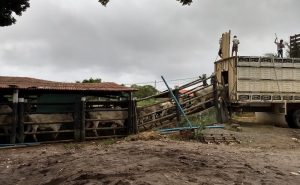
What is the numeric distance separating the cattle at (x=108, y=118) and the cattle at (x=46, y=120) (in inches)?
31.1

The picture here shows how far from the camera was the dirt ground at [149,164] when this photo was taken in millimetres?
8250

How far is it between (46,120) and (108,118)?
82.2 inches

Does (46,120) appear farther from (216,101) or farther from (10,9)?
(216,101)

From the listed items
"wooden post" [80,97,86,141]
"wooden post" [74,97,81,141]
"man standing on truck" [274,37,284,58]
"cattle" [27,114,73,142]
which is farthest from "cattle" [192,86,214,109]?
"cattle" [27,114,73,142]

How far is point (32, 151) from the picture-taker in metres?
12.9

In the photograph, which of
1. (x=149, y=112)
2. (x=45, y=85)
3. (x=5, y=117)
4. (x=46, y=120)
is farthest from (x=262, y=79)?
(x=5, y=117)

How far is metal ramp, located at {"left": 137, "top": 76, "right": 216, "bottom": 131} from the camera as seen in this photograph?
16219mm

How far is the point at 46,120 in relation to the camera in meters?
14.5

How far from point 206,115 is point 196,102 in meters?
0.73

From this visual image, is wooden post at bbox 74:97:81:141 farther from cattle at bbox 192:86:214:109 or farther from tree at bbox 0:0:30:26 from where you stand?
cattle at bbox 192:86:214:109

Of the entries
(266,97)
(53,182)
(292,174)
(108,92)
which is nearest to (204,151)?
(292,174)

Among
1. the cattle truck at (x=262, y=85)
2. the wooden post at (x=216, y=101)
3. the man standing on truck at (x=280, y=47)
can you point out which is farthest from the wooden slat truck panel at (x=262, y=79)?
the man standing on truck at (x=280, y=47)

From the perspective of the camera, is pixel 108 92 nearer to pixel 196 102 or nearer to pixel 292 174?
pixel 196 102

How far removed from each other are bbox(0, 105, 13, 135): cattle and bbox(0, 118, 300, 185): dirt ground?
0.96m
